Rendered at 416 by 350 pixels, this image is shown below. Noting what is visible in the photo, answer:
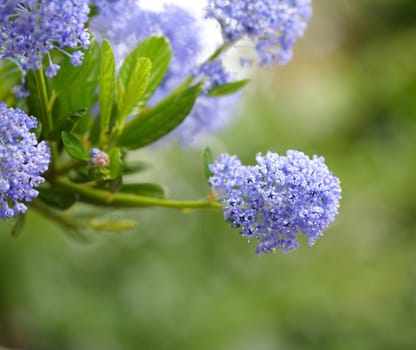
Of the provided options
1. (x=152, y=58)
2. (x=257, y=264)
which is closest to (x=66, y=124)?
(x=152, y=58)

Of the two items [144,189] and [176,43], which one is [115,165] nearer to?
[144,189]

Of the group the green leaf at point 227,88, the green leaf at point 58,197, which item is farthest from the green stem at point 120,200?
the green leaf at point 227,88

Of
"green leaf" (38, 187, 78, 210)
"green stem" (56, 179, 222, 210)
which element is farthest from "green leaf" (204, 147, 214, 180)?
"green leaf" (38, 187, 78, 210)

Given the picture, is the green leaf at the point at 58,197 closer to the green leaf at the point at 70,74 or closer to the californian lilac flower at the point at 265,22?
the green leaf at the point at 70,74

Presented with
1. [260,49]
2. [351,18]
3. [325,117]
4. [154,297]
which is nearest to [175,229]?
[154,297]

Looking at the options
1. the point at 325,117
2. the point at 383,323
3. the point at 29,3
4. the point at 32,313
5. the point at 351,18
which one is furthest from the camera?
the point at 351,18

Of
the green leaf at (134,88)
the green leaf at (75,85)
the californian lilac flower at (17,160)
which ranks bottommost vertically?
the californian lilac flower at (17,160)

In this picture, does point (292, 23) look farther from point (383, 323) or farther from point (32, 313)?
point (32, 313)
